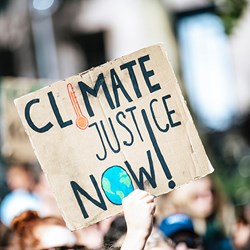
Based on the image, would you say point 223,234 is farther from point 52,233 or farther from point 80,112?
point 80,112

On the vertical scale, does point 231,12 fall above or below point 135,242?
above

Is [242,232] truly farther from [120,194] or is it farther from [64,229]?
[120,194]

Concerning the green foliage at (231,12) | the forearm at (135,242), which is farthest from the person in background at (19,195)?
the forearm at (135,242)

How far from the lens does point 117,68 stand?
16.0 ft

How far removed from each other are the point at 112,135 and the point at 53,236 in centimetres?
80

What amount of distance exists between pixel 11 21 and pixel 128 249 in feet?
55.7

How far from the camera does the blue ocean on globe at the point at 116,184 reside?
4750mm

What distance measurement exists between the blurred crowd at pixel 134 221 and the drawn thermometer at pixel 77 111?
19.3 inches

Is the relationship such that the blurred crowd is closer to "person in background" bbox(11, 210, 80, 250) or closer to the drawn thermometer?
"person in background" bbox(11, 210, 80, 250)

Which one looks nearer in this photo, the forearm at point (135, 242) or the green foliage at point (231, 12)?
the forearm at point (135, 242)

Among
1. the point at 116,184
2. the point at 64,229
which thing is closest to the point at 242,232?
the point at 64,229

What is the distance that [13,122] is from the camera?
9805 mm

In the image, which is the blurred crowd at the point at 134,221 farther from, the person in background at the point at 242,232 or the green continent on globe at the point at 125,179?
the green continent on globe at the point at 125,179

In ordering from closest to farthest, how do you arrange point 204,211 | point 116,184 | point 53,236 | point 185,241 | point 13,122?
point 116,184
point 53,236
point 185,241
point 204,211
point 13,122
